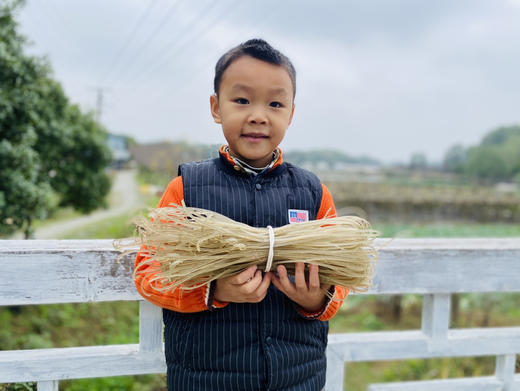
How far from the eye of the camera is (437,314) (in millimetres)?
1529

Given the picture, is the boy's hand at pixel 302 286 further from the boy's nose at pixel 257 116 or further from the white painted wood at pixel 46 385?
the white painted wood at pixel 46 385

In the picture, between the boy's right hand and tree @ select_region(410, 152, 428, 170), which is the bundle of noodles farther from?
tree @ select_region(410, 152, 428, 170)

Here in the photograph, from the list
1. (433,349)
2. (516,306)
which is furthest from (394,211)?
(433,349)

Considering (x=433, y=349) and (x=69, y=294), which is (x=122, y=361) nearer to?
(x=69, y=294)

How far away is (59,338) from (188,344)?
788cm

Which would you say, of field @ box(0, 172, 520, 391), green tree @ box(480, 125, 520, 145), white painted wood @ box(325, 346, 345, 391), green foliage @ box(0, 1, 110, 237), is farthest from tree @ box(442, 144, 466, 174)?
white painted wood @ box(325, 346, 345, 391)

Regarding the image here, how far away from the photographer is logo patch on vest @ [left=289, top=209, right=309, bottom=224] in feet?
3.83

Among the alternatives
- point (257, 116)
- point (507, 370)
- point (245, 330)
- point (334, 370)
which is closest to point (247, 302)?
point (245, 330)

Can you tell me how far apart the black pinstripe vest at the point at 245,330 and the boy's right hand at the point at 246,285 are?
15 centimetres

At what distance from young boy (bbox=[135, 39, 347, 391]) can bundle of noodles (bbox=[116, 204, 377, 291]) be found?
8 centimetres

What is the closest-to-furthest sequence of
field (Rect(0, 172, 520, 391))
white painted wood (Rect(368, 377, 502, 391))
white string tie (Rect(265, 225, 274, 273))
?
white string tie (Rect(265, 225, 274, 273)) → white painted wood (Rect(368, 377, 502, 391)) → field (Rect(0, 172, 520, 391))

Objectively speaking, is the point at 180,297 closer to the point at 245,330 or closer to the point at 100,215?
the point at 245,330

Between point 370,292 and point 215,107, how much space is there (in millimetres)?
837

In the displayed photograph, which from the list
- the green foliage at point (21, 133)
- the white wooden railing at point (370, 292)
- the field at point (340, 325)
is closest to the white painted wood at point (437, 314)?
the white wooden railing at point (370, 292)
